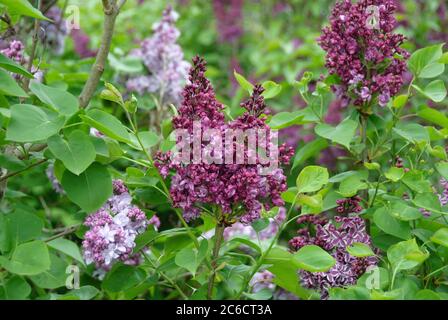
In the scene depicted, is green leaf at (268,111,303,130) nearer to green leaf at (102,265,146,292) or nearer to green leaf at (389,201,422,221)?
green leaf at (389,201,422,221)

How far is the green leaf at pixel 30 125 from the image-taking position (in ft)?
4.34

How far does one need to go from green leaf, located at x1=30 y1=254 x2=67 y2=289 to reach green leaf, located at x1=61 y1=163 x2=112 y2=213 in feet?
0.74

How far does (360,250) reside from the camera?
135 cm

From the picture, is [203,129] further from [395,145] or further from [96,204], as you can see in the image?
[395,145]

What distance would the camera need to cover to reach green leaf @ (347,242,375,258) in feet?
4.37

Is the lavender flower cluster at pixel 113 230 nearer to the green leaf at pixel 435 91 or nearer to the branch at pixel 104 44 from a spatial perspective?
the branch at pixel 104 44

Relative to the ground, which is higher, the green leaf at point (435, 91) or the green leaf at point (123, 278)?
the green leaf at point (435, 91)

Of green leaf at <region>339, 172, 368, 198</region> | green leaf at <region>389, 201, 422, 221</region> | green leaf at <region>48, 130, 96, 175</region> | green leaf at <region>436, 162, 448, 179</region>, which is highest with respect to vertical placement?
green leaf at <region>48, 130, 96, 175</region>

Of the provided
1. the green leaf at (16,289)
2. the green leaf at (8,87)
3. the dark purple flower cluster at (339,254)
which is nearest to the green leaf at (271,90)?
the dark purple flower cluster at (339,254)

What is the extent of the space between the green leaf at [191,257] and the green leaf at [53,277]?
1.03ft

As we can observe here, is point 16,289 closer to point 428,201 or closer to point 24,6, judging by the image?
point 24,6

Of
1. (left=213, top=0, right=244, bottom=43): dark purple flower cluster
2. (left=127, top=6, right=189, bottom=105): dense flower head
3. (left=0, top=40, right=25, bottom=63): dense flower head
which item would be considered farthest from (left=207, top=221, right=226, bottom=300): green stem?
(left=213, top=0, right=244, bottom=43): dark purple flower cluster
